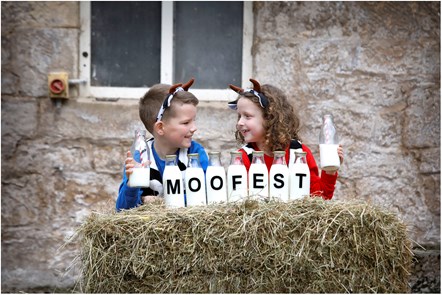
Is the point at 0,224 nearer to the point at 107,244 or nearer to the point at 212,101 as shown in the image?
the point at 212,101

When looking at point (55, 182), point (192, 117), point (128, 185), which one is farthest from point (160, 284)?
point (55, 182)

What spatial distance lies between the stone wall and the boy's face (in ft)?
4.25

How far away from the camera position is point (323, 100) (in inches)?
214

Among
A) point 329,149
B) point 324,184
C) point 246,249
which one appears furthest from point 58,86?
point 246,249

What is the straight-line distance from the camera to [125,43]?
565 cm

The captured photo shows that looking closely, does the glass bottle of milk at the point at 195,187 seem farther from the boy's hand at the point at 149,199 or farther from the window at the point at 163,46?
the window at the point at 163,46

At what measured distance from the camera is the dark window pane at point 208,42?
557 centimetres

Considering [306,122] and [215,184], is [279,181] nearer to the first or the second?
[215,184]

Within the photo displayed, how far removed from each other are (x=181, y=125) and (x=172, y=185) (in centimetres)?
38

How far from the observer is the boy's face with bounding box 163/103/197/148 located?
4105mm

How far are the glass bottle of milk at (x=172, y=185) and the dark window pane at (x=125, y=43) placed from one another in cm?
181

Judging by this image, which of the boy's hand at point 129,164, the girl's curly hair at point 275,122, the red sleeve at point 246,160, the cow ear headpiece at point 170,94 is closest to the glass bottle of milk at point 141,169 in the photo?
the boy's hand at point 129,164

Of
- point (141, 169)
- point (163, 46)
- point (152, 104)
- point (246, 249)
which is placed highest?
point (163, 46)

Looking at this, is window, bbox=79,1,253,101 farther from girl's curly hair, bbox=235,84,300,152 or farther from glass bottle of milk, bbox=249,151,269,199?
glass bottle of milk, bbox=249,151,269,199
